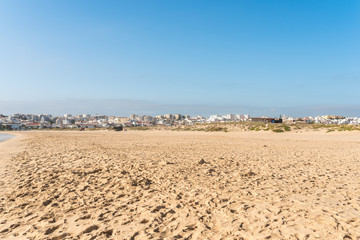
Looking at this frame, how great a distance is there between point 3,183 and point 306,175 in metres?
9.83

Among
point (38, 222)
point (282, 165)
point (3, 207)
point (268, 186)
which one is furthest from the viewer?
point (282, 165)

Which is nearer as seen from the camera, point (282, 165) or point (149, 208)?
point (149, 208)

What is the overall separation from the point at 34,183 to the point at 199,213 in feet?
18.1

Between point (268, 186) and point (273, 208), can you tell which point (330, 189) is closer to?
point (268, 186)

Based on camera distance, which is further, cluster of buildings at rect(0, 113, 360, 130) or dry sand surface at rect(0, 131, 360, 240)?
cluster of buildings at rect(0, 113, 360, 130)

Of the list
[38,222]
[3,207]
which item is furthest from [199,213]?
[3,207]

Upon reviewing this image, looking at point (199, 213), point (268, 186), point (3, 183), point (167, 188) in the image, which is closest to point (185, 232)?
point (199, 213)

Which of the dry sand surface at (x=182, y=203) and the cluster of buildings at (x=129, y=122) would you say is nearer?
the dry sand surface at (x=182, y=203)

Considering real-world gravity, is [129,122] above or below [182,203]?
below

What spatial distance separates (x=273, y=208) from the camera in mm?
4645

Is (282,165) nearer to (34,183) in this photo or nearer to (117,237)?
(117,237)

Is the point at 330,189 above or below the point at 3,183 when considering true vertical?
above

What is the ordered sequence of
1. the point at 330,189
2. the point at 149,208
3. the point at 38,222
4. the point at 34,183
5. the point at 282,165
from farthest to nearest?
the point at 282,165, the point at 34,183, the point at 330,189, the point at 149,208, the point at 38,222

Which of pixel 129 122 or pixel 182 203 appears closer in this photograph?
pixel 182 203
